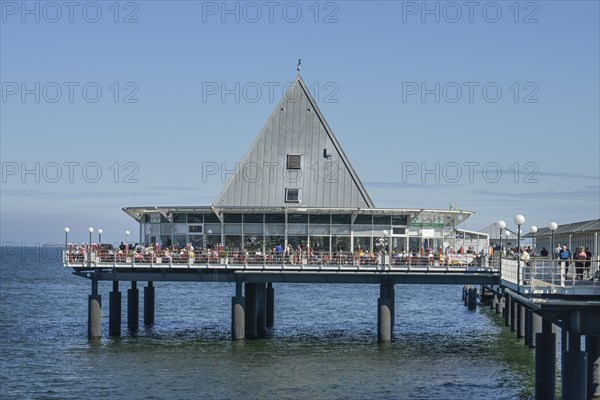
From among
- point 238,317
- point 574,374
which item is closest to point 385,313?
point 238,317

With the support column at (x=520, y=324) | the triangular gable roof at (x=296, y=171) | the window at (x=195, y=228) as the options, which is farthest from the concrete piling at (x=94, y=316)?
the support column at (x=520, y=324)

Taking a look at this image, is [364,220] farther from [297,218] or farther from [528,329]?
[528,329]

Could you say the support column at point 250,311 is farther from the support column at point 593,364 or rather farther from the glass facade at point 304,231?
the support column at point 593,364

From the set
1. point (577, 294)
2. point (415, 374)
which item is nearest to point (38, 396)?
→ point (415, 374)

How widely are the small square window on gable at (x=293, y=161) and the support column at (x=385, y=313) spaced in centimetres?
1288

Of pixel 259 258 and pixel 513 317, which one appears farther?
pixel 513 317

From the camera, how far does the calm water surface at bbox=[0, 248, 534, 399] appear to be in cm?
4259

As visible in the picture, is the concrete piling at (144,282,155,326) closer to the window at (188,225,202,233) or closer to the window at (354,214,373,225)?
the window at (188,225,202,233)

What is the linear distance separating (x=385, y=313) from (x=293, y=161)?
47.6ft

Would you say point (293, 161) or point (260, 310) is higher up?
point (293, 161)

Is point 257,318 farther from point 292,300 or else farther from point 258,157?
point 292,300

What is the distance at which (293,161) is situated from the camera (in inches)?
2618

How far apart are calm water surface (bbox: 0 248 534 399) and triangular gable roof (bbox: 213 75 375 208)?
7621 millimetres

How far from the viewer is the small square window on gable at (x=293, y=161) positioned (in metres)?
66.4
